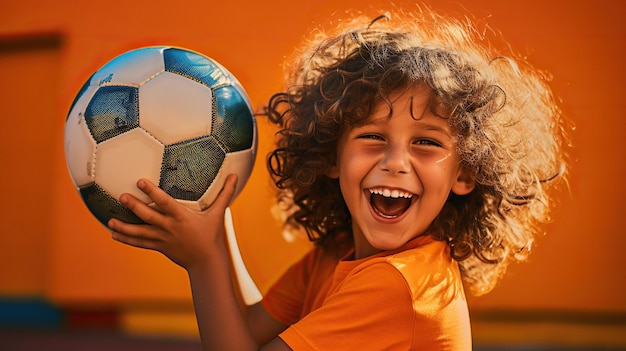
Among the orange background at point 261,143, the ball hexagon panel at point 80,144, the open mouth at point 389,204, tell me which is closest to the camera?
the ball hexagon panel at point 80,144

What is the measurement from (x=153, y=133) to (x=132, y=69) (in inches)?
7.7

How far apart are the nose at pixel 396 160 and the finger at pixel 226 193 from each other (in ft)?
1.18

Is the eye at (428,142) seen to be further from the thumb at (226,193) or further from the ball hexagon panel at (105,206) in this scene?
the ball hexagon panel at (105,206)

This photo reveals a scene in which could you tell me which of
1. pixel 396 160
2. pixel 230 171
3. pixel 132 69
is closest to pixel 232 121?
pixel 230 171

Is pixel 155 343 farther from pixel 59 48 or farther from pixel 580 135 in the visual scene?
pixel 580 135

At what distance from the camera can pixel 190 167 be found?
1692 mm

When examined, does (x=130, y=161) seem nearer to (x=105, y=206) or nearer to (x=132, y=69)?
(x=105, y=206)

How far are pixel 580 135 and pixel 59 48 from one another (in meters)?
3.65

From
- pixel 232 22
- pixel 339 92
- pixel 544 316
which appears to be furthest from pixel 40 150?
pixel 339 92

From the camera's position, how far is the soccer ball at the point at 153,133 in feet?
5.47

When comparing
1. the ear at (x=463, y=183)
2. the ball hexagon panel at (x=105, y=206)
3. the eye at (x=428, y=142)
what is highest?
the eye at (x=428, y=142)

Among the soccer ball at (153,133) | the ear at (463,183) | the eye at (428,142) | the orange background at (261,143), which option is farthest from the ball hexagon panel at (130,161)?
the orange background at (261,143)

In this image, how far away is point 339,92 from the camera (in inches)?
76.1

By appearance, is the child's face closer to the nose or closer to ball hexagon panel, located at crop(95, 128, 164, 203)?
the nose
